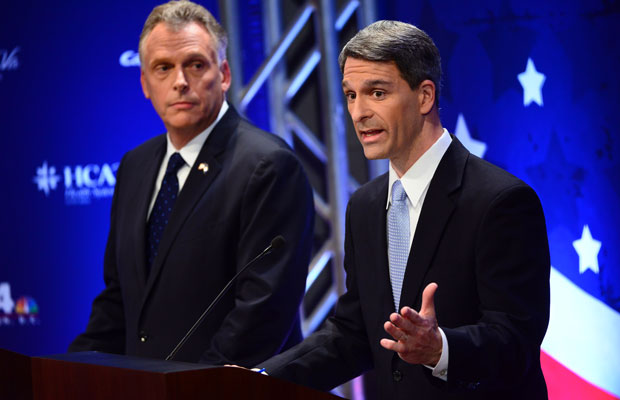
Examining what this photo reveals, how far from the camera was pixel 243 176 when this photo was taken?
288cm

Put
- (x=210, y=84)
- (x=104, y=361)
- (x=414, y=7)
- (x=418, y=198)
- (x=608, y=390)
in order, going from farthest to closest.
Result: (x=414, y=7) < (x=608, y=390) < (x=210, y=84) < (x=418, y=198) < (x=104, y=361)

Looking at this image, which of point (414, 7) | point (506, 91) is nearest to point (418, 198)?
point (506, 91)

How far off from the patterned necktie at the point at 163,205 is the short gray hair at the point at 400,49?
98cm

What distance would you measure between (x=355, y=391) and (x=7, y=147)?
105 inches

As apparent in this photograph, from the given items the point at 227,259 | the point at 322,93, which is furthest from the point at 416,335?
the point at 322,93

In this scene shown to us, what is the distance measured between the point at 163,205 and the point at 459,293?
1.28 metres

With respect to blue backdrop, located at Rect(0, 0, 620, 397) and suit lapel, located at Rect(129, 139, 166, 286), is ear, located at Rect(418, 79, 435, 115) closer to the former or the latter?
suit lapel, located at Rect(129, 139, 166, 286)

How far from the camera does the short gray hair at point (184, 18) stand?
3.09 metres

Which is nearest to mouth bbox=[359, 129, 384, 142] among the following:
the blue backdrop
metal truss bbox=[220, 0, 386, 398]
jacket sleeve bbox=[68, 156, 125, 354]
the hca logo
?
jacket sleeve bbox=[68, 156, 125, 354]

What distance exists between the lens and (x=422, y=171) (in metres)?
2.34

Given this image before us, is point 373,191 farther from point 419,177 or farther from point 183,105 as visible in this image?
point 183,105

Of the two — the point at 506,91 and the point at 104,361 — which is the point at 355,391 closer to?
the point at 506,91

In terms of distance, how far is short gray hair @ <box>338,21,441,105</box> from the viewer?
229 centimetres

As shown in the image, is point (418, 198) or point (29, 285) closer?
point (418, 198)
